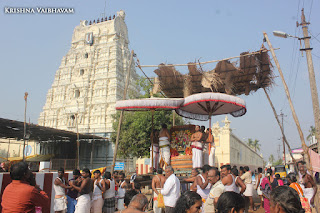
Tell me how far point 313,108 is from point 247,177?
366cm

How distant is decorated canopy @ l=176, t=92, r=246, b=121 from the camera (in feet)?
31.3

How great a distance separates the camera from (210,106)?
11.2 m

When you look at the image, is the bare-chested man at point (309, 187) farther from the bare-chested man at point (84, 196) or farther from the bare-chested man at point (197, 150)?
the bare-chested man at point (84, 196)

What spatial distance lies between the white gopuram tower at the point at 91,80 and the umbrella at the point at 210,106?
25.5 metres

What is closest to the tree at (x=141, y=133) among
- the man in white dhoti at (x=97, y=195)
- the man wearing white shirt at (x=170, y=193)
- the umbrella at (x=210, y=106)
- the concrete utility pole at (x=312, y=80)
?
the umbrella at (x=210, y=106)

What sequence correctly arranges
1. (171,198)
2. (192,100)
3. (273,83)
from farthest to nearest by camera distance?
(273,83) → (192,100) → (171,198)

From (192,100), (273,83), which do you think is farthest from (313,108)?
(192,100)

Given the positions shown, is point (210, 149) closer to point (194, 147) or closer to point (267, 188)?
point (194, 147)

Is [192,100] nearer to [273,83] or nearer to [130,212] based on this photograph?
[273,83]

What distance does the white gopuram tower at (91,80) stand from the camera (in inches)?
1532

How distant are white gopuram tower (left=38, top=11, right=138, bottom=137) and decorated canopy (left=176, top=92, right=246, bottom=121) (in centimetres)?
2551

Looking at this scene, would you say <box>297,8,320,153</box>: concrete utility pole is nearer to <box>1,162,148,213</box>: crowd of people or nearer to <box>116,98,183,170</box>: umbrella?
<box>116,98,183,170</box>: umbrella

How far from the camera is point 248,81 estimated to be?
37.5 ft

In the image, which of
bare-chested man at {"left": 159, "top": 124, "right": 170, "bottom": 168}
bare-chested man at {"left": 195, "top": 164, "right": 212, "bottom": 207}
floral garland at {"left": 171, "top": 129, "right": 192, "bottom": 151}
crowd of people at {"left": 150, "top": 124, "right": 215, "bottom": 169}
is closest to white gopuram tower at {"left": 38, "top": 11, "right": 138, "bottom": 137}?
floral garland at {"left": 171, "top": 129, "right": 192, "bottom": 151}
